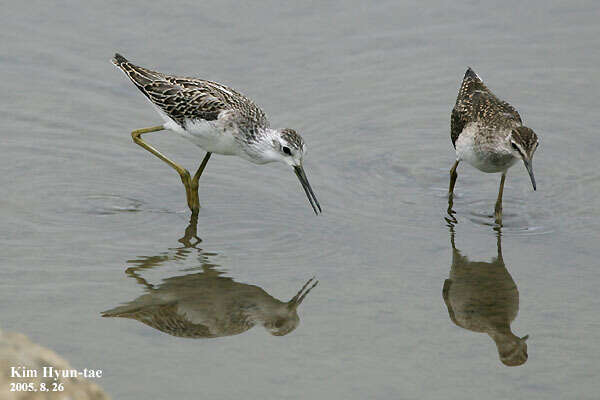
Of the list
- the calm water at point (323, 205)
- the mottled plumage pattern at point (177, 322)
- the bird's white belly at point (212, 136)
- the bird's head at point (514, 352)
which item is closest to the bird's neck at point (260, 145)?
the bird's white belly at point (212, 136)

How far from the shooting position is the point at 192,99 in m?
10.1

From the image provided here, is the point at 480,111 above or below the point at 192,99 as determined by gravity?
below

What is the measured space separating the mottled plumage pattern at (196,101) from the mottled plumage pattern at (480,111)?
2.10 metres

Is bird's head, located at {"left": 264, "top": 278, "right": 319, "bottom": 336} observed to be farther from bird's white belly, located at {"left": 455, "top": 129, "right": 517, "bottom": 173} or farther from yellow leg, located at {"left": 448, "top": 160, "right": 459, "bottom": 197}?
yellow leg, located at {"left": 448, "top": 160, "right": 459, "bottom": 197}

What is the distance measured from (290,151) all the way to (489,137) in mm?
1987

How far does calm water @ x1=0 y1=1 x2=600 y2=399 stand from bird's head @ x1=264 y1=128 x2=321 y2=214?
14.4 inches

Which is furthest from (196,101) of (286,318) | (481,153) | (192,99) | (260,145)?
(286,318)

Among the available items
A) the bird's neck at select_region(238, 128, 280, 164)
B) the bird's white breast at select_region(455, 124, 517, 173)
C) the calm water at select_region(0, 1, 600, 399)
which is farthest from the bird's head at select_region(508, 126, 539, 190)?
the bird's neck at select_region(238, 128, 280, 164)

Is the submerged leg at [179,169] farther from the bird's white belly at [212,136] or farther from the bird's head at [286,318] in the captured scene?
the bird's head at [286,318]

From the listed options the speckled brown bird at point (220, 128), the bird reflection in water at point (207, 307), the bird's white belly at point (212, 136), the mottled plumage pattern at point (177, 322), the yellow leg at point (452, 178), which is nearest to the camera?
the mottled plumage pattern at point (177, 322)

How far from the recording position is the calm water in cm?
714

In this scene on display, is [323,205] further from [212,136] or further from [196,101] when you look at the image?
[196,101]

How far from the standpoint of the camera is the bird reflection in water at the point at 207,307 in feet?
24.8

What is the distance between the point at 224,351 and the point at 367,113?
579 centimetres
